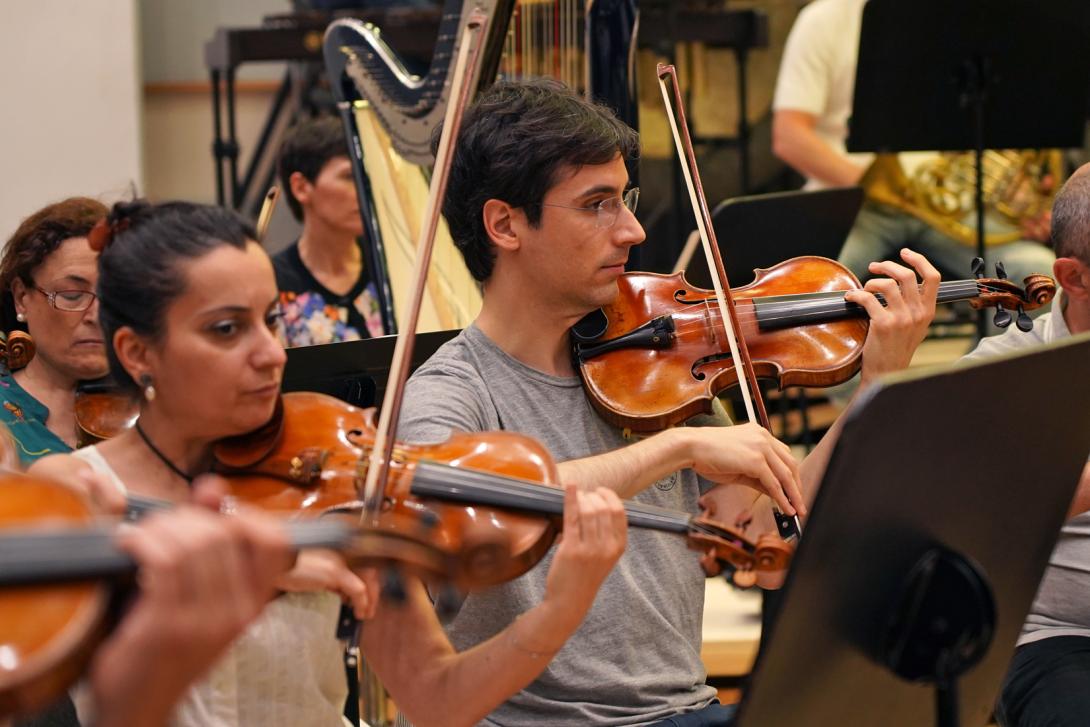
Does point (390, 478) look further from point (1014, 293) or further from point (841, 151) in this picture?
point (841, 151)

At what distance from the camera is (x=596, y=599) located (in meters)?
1.63

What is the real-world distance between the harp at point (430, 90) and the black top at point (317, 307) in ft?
1.73

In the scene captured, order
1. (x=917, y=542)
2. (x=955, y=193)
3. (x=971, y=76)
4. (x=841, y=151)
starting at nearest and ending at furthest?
(x=917, y=542)
(x=971, y=76)
(x=955, y=193)
(x=841, y=151)

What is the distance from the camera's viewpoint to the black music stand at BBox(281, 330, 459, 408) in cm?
169

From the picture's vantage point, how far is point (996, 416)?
1.23m

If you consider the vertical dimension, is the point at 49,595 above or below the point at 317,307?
above

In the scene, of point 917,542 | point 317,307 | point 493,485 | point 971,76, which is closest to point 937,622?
point 917,542

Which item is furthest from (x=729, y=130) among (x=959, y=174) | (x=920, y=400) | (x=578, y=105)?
(x=920, y=400)

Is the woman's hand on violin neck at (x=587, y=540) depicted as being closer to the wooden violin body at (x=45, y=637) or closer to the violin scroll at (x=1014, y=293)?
the wooden violin body at (x=45, y=637)

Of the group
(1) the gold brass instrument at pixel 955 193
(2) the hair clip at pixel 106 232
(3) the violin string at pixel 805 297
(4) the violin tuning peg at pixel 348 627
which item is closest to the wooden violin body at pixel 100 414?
(2) the hair clip at pixel 106 232

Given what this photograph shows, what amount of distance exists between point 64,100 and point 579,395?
3534 millimetres

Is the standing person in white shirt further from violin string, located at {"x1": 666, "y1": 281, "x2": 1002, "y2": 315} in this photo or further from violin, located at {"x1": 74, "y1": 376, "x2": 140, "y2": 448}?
violin, located at {"x1": 74, "y1": 376, "x2": 140, "y2": 448}

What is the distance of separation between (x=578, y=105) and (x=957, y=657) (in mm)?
930

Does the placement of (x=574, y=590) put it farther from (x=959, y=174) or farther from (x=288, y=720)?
(x=959, y=174)
